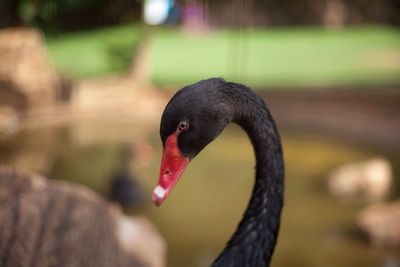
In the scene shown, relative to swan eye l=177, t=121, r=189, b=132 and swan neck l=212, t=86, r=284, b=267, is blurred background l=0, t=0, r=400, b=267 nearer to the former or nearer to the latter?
swan neck l=212, t=86, r=284, b=267

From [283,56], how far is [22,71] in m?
2.79

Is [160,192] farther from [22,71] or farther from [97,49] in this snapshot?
[97,49]

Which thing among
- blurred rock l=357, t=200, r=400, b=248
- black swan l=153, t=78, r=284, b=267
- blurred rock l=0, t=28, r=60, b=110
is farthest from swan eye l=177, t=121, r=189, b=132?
blurred rock l=0, t=28, r=60, b=110

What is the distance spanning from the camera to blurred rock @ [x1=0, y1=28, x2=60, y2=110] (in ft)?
13.5

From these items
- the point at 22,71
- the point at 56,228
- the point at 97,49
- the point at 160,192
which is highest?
the point at 160,192

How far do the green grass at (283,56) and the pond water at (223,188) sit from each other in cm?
148

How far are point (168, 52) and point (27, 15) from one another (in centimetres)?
184

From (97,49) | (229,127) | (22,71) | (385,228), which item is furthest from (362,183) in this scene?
(97,49)

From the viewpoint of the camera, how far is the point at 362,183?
326cm

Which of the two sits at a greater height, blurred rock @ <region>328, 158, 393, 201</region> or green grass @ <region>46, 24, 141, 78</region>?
green grass @ <region>46, 24, 141, 78</region>

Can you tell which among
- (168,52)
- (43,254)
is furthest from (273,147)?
(168,52)

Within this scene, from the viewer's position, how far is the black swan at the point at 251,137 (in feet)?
3.26

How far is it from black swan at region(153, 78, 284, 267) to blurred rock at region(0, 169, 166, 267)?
1.07 feet

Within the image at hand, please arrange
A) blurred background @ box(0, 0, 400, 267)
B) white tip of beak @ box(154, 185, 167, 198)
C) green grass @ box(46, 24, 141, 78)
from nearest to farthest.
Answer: white tip of beak @ box(154, 185, 167, 198) < blurred background @ box(0, 0, 400, 267) < green grass @ box(46, 24, 141, 78)
